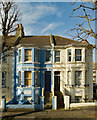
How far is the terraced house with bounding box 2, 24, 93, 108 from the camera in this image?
798 centimetres

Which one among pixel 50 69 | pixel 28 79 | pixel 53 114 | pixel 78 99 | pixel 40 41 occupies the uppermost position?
pixel 40 41

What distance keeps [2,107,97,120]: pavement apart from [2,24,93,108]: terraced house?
759 millimetres

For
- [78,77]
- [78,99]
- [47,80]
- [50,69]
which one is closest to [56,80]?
[47,80]

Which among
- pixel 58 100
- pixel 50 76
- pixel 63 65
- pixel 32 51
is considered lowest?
pixel 58 100

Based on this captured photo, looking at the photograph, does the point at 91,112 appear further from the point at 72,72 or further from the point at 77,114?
the point at 72,72

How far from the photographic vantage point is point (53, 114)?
6.74 m

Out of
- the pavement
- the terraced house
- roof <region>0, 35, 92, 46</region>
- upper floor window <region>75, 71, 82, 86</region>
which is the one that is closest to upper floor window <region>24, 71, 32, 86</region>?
the terraced house

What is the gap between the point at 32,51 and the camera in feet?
27.0

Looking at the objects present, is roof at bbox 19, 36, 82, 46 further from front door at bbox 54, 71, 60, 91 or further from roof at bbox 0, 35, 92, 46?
front door at bbox 54, 71, 60, 91

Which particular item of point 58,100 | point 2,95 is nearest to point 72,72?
point 58,100

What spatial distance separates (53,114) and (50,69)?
3.28 m

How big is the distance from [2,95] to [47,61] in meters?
4.67

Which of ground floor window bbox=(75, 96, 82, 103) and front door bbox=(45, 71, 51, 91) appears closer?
ground floor window bbox=(75, 96, 82, 103)

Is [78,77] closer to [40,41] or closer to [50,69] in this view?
[50,69]
